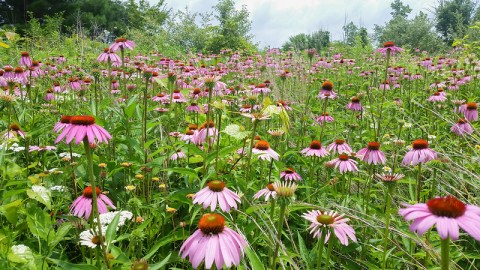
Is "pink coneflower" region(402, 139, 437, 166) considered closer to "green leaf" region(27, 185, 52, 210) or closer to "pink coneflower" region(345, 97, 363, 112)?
"pink coneflower" region(345, 97, 363, 112)

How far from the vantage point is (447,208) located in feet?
2.45

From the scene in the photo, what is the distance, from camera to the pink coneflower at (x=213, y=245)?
2.68 feet

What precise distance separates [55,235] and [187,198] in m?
0.48

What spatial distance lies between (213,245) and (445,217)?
0.46 meters

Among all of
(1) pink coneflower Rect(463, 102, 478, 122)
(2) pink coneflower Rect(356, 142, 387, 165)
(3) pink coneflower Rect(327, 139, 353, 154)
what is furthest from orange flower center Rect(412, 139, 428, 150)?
(1) pink coneflower Rect(463, 102, 478, 122)

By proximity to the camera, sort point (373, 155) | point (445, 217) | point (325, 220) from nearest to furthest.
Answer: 1. point (445, 217)
2. point (325, 220)
3. point (373, 155)

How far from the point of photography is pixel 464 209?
77cm

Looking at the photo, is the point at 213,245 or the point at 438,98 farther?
the point at 438,98

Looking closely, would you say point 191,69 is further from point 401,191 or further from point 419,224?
point 419,224

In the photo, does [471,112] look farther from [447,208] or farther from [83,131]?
[83,131]

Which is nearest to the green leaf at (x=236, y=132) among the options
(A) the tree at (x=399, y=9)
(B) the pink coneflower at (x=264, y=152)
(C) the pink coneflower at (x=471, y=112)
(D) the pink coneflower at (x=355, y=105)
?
(B) the pink coneflower at (x=264, y=152)

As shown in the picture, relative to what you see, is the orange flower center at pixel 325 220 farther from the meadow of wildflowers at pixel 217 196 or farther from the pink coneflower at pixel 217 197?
the pink coneflower at pixel 217 197

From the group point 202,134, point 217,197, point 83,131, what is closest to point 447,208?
point 217,197

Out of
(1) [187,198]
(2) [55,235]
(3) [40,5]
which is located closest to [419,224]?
(1) [187,198]
